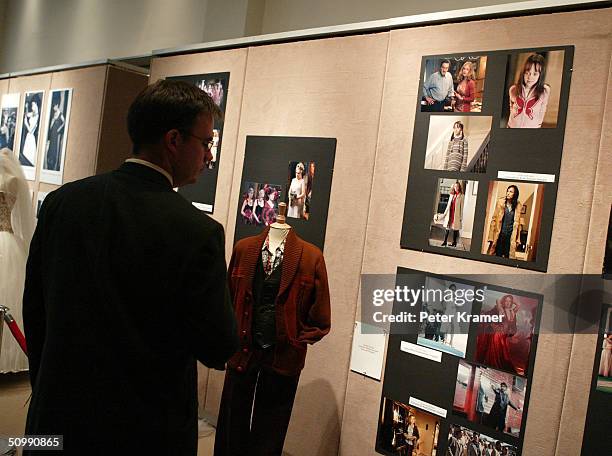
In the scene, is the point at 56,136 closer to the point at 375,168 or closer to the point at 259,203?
the point at 259,203

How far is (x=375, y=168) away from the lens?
10.9 ft

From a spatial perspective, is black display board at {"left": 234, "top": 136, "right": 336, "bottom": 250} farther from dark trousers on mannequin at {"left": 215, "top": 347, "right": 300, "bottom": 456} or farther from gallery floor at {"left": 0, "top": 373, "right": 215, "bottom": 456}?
gallery floor at {"left": 0, "top": 373, "right": 215, "bottom": 456}

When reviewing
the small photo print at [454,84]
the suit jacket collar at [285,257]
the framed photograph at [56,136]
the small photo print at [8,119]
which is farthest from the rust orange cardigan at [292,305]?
the small photo print at [8,119]

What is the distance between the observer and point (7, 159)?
497 centimetres

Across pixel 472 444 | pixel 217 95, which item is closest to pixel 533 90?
pixel 472 444

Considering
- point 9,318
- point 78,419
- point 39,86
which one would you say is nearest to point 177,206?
point 78,419

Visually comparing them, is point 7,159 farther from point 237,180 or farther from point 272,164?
point 272,164

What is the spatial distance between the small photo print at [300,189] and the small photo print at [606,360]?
181cm

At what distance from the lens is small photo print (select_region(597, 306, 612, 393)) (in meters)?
2.41

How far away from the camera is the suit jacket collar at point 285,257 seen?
10.0ft

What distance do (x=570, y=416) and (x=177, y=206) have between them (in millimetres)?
1945

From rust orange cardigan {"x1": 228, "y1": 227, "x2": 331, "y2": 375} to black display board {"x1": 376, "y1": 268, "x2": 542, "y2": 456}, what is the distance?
432 mm

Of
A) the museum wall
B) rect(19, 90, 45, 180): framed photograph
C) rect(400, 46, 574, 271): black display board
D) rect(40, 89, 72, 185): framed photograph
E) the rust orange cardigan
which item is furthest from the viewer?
rect(19, 90, 45, 180): framed photograph

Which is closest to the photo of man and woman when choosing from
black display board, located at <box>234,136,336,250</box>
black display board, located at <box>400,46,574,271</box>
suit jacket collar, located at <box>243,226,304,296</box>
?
black display board, located at <box>234,136,336,250</box>
